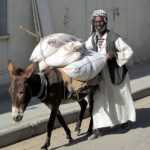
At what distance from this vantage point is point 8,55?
36.8ft

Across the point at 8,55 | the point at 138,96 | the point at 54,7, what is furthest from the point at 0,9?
the point at 138,96

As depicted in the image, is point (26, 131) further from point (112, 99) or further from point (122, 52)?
point (122, 52)

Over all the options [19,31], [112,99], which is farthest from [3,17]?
[112,99]

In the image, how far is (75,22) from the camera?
13141mm

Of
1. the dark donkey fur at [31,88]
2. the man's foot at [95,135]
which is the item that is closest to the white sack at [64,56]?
the dark donkey fur at [31,88]

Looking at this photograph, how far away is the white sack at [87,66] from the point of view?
7.03 metres

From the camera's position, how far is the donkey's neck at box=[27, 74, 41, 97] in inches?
259

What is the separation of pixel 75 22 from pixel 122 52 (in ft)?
18.7

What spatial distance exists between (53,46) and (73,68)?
39 centimetres

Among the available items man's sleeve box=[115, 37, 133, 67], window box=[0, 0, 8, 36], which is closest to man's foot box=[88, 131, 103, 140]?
man's sleeve box=[115, 37, 133, 67]

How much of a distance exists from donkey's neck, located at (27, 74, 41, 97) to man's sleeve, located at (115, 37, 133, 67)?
1.35 meters

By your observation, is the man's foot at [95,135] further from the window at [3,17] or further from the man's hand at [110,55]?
the window at [3,17]

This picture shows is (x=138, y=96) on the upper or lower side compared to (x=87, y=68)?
lower

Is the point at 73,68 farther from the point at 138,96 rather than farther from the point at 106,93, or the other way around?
the point at 138,96
